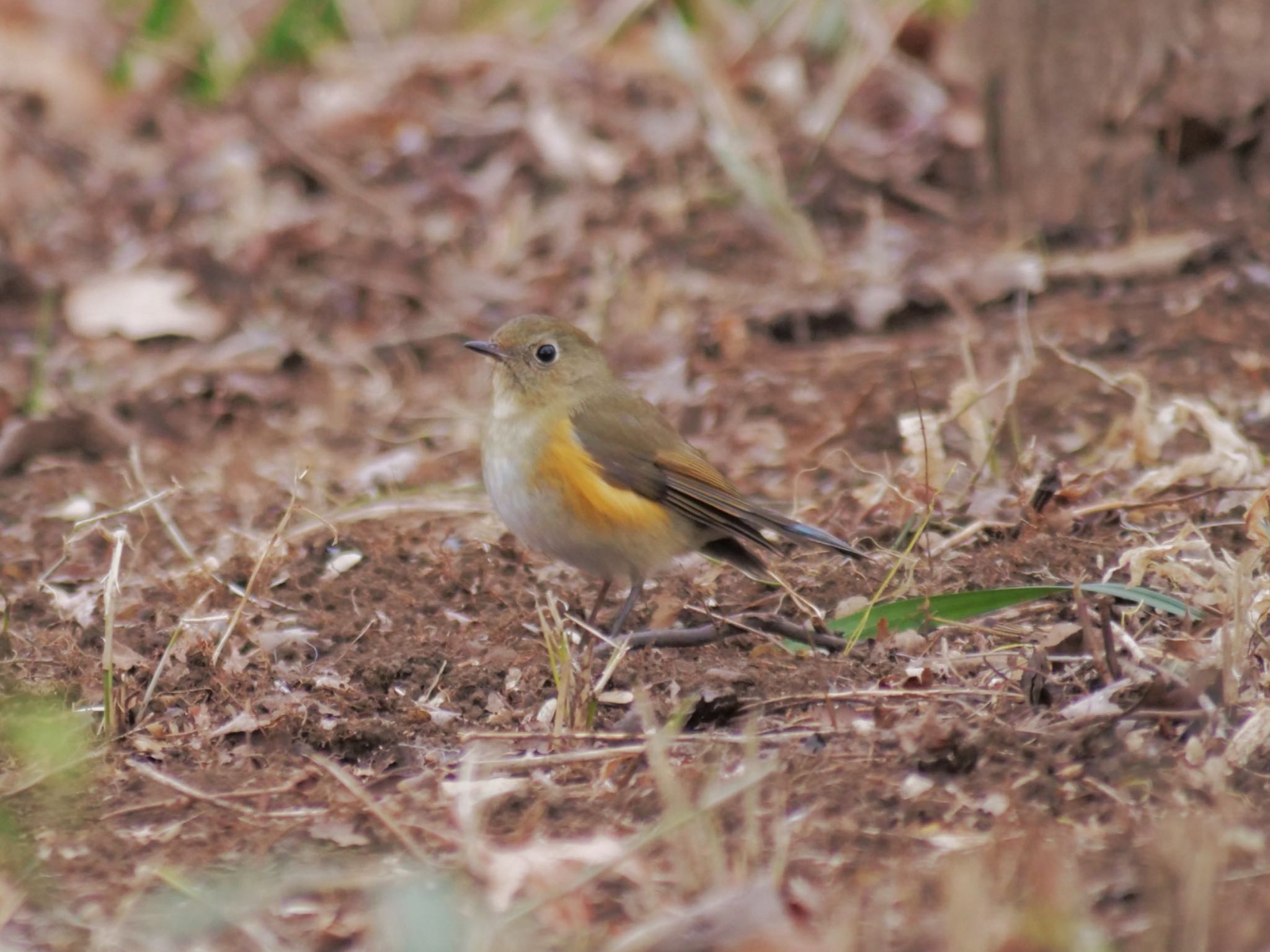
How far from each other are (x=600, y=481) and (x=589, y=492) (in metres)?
0.10

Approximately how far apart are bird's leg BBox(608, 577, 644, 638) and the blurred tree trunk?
9.98ft

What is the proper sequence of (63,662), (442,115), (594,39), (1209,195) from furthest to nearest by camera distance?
(594,39), (442,115), (1209,195), (63,662)

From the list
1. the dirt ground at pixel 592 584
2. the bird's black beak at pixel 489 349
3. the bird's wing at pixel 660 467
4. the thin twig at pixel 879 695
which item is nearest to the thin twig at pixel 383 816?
the dirt ground at pixel 592 584

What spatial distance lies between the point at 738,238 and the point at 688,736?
16.0 feet

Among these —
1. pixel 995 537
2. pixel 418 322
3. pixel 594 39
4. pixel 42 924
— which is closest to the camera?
pixel 42 924

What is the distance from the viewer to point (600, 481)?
4898 mm

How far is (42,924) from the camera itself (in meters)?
2.88

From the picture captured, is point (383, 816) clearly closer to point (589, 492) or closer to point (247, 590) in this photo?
point (247, 590)

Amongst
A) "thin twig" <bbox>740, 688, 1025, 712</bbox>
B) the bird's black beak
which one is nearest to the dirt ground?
"thin twig" <bbox>740, 688, 1025, 712</bbox>

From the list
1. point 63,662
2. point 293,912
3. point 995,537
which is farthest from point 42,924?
point 995,537

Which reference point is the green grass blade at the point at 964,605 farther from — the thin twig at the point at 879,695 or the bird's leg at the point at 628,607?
the bird's leg at the point at 628,607

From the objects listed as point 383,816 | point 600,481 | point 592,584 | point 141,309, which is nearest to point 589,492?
point 600,481

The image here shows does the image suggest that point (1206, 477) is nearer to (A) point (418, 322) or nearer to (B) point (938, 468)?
(B) point (938, 468)

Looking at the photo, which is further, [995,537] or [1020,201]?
[1020,201]
